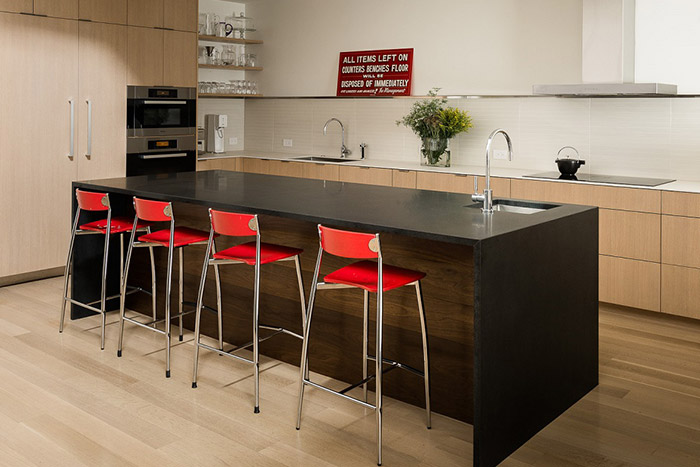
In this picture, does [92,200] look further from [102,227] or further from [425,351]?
[425,351]

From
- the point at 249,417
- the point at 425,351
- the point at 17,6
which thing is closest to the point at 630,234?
the point at 425,351

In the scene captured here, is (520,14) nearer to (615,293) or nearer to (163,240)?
(615,293)

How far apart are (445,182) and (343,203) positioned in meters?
2.37

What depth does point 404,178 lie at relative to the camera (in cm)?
612

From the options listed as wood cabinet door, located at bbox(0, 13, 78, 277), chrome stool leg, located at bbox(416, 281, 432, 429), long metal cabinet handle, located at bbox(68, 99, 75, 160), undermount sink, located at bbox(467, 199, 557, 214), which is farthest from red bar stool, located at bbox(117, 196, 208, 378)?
long metal cabinet handle, located at bbox(68, 99, 75, 160)

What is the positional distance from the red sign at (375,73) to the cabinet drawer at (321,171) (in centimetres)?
90

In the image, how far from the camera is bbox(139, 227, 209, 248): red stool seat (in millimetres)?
3875

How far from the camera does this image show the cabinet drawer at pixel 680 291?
458cm

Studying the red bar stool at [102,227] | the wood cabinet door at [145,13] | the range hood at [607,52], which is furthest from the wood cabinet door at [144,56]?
the range hood at [607,52]

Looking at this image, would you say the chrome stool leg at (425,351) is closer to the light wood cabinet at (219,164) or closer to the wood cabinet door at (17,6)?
the wood cabinet door at (17,6)

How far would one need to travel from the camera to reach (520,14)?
5918mm

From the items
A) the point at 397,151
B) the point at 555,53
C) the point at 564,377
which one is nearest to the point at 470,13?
the point at 555,53

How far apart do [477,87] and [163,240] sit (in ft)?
11.4

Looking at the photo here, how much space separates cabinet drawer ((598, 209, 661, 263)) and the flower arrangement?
174 cm
